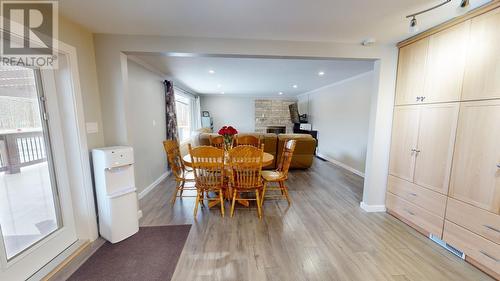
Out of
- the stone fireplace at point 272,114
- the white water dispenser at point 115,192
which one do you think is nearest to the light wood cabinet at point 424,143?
the white water dispenser at point 115,192

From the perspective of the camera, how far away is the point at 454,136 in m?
1.81

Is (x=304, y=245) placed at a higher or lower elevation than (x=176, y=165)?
lower

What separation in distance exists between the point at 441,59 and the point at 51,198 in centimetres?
425

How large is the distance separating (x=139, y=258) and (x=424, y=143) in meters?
3.31

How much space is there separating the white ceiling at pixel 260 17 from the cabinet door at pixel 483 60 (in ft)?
0.63

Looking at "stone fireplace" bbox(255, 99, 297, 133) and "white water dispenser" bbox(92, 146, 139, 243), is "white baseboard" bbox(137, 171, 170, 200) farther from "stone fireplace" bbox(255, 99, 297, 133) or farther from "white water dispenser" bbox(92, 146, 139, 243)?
"stone fireplace" bbox(255, 99, 297, 133)

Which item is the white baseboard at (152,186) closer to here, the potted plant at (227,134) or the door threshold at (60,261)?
the door threshold at (60,261)

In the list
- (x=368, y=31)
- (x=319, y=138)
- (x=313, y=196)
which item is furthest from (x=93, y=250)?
(x=319, y=138)

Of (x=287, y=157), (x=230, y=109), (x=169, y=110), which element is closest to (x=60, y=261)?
(x=287, y=157)

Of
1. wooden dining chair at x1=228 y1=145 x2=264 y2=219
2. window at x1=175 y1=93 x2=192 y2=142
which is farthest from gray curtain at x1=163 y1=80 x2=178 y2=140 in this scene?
wooden dining chair at x1=228 y1=145 x2=264 y2=219

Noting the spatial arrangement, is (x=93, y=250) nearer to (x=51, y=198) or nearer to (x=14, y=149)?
(x=51, y=198)

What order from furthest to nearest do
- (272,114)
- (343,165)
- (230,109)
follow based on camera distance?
(272,114) < (230,109) < (343,165)

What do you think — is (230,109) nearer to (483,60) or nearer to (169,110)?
(169,110)

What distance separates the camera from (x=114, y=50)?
83.7 inches
